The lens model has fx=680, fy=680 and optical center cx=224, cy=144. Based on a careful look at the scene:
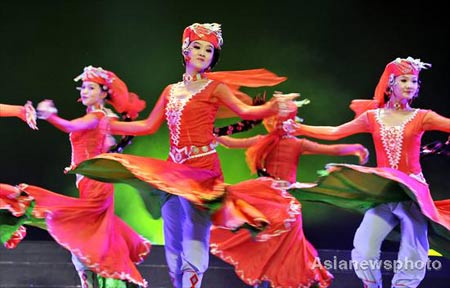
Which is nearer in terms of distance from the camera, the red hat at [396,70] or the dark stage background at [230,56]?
the red hat at [396,70]

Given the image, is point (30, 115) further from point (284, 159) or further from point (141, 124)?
point (284, 159)

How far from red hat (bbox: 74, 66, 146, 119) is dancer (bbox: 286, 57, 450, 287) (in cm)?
149

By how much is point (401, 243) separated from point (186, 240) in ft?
3.95

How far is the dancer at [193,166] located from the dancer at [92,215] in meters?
0.37

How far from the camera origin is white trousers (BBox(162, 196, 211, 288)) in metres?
3.49

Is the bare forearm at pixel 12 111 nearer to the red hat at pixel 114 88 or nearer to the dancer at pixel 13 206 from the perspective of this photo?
the dancer at pixel 13 206

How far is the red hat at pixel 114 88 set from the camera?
171 inches

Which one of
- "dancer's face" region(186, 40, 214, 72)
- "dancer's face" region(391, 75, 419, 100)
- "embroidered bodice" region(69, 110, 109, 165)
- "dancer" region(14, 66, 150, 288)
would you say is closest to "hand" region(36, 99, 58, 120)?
"dancer" region(14, 66, 150, 288)

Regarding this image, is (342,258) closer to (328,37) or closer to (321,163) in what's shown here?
(321,163)

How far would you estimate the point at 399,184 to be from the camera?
361 centimetres

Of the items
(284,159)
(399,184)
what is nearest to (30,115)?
(284,159)

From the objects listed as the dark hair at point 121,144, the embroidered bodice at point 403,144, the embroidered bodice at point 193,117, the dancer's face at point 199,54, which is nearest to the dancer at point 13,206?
the dark hair at point 121,144

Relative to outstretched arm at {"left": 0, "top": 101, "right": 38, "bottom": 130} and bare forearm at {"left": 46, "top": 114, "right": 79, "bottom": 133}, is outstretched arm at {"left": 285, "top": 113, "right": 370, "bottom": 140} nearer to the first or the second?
bare forearm at {"left": 46, "top": 114, "right": 79, "bottom": 133}

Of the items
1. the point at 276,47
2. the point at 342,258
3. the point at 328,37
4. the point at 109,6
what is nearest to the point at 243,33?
the point at 276,47
